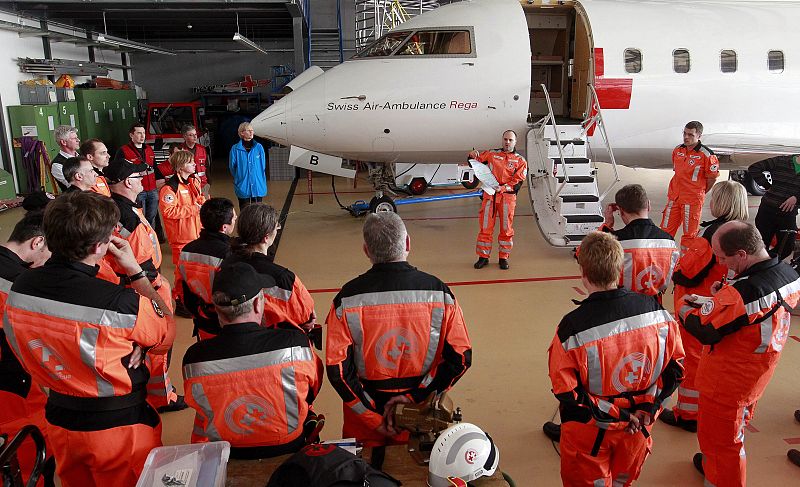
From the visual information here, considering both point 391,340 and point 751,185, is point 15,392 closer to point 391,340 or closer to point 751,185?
point 391,340

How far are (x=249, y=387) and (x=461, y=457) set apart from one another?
870 millimetres

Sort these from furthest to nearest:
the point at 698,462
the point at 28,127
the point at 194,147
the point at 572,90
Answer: the point at 28,127
the point at 572,90
the point at 194,147
the point at 698,462

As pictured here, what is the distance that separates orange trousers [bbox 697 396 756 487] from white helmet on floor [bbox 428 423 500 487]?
1724 millimetres

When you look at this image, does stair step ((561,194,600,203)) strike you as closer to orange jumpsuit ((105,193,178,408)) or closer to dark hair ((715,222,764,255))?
dark hair ((715,222,764,255))

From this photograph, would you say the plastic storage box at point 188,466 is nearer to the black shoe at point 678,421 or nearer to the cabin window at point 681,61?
the black shoe at point 678,421

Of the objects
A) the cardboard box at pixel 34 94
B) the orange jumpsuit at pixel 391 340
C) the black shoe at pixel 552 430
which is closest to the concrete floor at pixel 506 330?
the black shoe at pixel 552 430

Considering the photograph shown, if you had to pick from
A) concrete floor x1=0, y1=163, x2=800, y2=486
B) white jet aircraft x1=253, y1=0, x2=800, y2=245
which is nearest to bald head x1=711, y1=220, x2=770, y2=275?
concrete floor x1=0, y1=163, x2=800, y2=486

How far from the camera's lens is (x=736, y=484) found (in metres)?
3.13

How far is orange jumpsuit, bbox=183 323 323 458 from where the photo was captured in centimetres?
227

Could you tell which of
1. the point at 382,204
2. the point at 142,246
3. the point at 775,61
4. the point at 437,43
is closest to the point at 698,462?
the point at 142,246

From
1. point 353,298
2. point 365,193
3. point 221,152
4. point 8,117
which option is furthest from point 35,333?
point 221,152

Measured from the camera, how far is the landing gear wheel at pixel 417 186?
12.6 m

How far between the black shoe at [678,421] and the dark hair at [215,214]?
344 centimetres

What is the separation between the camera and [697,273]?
12.8ft
